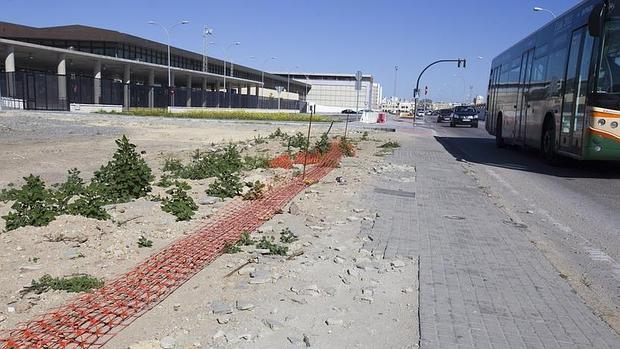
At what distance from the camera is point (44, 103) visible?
4678 centimetres

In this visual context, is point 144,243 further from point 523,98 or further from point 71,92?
point 71,92

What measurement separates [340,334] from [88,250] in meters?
3.08

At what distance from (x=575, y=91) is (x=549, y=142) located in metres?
2.51

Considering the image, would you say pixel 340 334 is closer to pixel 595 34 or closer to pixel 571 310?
pixel 571 310

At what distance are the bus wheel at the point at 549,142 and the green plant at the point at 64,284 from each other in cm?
1271

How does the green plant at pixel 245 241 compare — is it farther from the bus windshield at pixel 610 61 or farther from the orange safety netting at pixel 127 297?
the bus windshield at pixel 610 61

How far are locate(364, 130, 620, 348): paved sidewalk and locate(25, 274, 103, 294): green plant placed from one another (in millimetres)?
2756

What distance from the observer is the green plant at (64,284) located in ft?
14.6

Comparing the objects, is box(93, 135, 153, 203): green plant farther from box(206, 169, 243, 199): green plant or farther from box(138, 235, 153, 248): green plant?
box(138, 235, 153, 248): green plant

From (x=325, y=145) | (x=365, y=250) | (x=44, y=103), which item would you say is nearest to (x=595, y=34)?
(x=325, y=145)

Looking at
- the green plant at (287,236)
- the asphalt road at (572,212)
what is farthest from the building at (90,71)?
the green plant at (287,236)

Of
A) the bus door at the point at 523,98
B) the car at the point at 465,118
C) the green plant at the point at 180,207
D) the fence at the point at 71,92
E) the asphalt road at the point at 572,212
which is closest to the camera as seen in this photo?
the asphalt road at the point at 572,212

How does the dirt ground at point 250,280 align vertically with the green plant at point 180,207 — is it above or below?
below

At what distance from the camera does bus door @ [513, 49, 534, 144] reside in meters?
17.4
